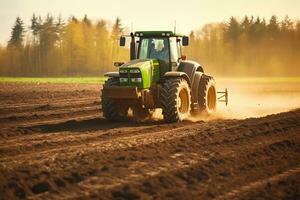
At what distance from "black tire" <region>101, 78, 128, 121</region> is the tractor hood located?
16.6 inches

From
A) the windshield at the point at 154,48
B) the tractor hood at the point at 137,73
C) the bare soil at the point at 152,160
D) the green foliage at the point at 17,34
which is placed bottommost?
the bare soil at the point at 152,160

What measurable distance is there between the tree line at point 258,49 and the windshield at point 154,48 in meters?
33.3

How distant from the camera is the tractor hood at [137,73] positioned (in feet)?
41.4

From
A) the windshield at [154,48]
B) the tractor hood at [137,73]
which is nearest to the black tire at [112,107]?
the tractor hood at [137,73]

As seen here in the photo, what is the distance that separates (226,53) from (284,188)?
47.4 meters

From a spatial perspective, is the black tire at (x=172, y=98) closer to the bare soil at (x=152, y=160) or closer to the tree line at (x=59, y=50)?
the bare soil at (x=152, y=160)

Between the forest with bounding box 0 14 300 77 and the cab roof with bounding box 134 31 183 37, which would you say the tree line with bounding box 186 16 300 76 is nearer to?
the forest with bounding box 0 14 300 77

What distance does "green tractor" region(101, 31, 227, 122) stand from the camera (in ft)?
41.5

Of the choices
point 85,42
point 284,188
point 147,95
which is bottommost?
point 284,188

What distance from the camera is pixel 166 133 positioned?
36.1ft

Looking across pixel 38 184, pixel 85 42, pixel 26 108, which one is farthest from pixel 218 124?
pixel 85 42

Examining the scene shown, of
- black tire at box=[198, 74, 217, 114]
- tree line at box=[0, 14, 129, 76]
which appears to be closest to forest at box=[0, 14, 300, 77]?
tree line at box=[0, 14, 129, 76]

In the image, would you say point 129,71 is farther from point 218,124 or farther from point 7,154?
point 7,154

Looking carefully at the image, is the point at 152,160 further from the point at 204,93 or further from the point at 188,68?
the point at 204,93
